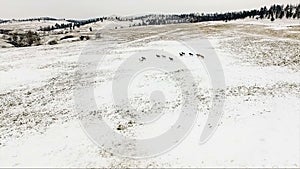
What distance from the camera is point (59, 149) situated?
1623cm

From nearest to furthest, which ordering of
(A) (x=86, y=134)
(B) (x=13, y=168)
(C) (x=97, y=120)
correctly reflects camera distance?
(B) (x=13, y=168) → (A) (x=86, y=134) → (C) (x=97, y=120)

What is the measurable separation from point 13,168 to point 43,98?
12006 millimetres

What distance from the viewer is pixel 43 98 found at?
25.9m

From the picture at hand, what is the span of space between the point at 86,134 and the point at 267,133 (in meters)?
10.7

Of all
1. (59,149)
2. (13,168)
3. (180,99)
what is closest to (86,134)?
Answer: (59,149)

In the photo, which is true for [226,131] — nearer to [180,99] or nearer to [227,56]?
[180,99]

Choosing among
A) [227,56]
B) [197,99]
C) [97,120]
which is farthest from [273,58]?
[97,120]

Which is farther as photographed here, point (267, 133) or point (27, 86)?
point (27, 86)

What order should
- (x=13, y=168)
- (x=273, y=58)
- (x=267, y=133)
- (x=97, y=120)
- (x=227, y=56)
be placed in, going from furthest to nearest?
(x=227, y=56), (x=273, y=58), (x=97, y=120), (x=267, y=133), (x=13, y=168)

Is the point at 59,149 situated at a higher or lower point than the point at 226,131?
lower

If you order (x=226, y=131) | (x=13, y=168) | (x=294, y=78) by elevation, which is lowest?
(x=13, y=168)

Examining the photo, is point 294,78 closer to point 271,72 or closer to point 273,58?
point 271,72

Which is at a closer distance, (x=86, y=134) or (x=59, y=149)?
(x=59, y=149)

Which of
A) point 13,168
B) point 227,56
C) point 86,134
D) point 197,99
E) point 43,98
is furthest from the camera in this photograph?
point 227,56
